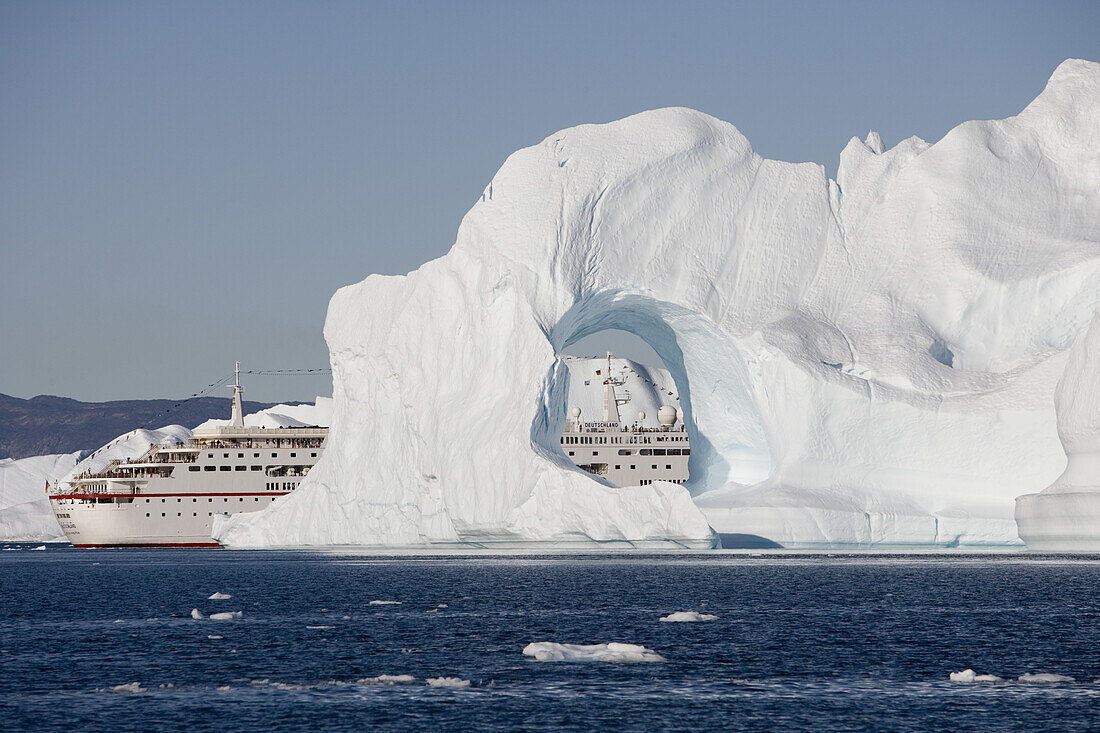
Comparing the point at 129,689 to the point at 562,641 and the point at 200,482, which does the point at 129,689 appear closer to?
the point at 562,641

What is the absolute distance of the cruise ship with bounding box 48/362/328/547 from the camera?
71.6m

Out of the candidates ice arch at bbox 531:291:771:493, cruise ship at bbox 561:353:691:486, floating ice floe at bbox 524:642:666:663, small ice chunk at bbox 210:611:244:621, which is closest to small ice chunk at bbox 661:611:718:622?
floating ice floe at bbox 524:642:666:663

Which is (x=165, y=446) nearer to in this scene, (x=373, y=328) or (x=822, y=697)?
(x=373, y=328)

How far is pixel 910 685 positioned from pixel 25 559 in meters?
53.3

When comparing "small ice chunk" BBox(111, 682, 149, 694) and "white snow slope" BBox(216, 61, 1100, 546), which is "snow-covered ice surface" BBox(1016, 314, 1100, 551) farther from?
"small ice chunk" BBox(111, 682, 149, 694)

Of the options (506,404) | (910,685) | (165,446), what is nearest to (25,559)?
(165,446)

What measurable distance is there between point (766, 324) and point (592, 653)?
89.1ft

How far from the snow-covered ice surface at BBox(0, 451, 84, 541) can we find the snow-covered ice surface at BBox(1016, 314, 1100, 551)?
70.9 metres

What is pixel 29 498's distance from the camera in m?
102

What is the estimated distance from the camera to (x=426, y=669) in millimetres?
21562

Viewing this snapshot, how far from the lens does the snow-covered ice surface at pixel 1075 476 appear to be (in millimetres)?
38406

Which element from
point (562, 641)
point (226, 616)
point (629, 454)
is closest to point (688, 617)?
point (562, 641)

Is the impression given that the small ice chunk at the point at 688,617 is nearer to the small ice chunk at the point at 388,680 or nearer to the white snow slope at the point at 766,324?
the small ice chunk at the point at 388,680

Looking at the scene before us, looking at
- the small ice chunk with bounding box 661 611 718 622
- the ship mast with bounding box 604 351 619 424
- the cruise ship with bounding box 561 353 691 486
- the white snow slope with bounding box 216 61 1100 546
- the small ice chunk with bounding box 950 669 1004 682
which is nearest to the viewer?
the small ice chunk with bounding box 950 669 1004 682
